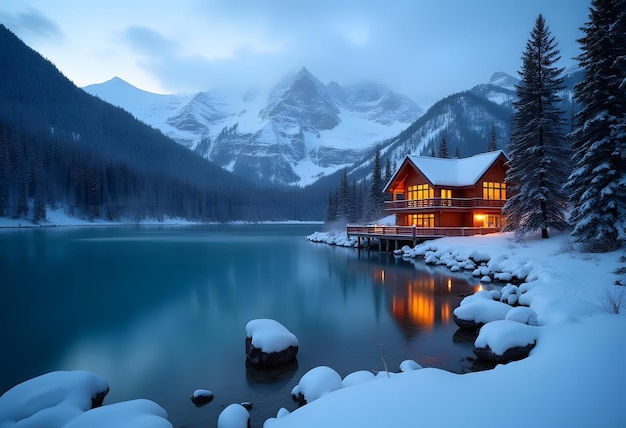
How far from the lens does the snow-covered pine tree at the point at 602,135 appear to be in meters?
18.7

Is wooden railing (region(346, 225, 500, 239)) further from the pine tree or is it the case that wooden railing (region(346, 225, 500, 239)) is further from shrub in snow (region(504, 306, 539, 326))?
the pine tree

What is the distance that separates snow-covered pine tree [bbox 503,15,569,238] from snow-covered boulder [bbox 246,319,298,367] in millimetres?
23178

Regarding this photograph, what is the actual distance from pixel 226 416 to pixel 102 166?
466ft

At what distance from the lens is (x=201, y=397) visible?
8594mm

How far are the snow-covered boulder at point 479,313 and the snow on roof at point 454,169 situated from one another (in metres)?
26.3

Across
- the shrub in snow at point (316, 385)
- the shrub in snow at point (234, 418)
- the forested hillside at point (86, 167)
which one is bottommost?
the shrub in snow at point (234, 418)

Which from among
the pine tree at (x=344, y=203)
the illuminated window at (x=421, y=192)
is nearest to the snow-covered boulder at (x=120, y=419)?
the illuminated window at (x=421, y=192)

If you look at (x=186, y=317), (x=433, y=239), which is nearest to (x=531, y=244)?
(x=433, y=239)

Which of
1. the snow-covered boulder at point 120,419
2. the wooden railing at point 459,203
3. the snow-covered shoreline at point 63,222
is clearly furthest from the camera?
the snow-covered shoreline at point 63,222

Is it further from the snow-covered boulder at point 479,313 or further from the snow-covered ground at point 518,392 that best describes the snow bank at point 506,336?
the snow-covered boulder at point 479,313

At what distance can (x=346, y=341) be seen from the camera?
41.7ft

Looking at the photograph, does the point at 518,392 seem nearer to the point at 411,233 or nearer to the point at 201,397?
the point at 201,397

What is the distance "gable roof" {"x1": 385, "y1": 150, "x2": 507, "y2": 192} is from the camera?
38.1 meters

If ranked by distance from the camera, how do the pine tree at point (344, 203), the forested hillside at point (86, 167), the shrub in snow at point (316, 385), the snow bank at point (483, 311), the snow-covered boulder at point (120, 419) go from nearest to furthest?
the snow-covered boulder at point (120, 419)
the shrub in snow at point (316, 385)
the snow bank at point (483, 311)
the pine tree at point (344, 203)
the forested hillside at point (86, 167)
